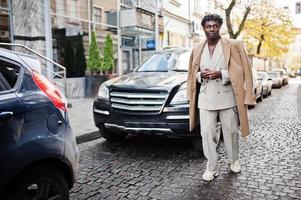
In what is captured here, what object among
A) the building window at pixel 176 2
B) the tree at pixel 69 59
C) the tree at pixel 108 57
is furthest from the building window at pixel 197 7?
the tree at pixel 69 59

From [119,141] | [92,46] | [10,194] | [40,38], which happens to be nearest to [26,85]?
[10,194]

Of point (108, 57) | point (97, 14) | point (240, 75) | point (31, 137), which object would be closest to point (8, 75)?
point (31, 137)

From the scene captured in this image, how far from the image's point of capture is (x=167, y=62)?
686cm

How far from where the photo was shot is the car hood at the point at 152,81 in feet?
18.0

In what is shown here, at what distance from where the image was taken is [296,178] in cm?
445

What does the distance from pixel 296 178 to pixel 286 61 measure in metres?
81.5

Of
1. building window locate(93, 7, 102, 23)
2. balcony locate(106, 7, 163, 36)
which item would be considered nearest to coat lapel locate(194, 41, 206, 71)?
building window locate(93, 7, 102, 23)

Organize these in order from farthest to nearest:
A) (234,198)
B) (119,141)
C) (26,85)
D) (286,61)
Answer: (286,61) < (119,141) < (234,198) < (26,85)

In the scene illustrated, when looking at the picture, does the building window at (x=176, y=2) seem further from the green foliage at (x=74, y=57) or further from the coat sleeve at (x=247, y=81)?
the coat sleeve at (x=247, y=81)

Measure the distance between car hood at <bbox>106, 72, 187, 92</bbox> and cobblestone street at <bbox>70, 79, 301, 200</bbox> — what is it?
1091 millimetres

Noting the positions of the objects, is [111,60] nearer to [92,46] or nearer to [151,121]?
[92,46]

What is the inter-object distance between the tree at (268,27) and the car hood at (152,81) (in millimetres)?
25952

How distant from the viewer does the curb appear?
6.72 metres

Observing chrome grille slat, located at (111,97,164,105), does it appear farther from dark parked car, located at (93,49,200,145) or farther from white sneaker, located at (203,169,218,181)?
white sneaker, located at (203,169,218,181)
